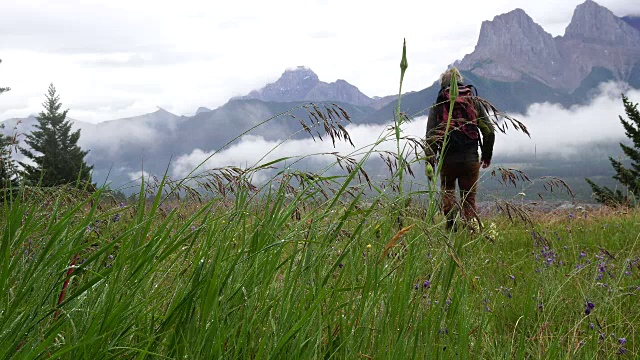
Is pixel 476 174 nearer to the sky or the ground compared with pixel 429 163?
nearer to the ground

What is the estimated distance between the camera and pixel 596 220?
25.3 ft

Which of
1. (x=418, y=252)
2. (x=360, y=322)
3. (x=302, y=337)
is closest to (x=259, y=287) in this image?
(x=302, y=337)

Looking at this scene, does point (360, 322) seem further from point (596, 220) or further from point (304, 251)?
point (596, 220)

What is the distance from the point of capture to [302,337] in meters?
1.54

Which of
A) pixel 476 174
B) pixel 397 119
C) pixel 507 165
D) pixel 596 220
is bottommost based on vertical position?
pixel 596 220

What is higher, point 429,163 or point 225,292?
point 429,163

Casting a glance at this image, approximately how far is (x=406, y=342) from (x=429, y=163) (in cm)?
88

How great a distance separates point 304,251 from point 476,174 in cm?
593

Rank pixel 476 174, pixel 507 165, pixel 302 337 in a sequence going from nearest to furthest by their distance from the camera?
pixel 302 337 → pixel 507 165 → pixel 476 174

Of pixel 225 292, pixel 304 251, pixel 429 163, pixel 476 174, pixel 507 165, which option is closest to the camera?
pixel 225 292

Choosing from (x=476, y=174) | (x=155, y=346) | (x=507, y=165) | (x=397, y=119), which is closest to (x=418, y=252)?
(x=397, y=119)

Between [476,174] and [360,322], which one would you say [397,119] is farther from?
[476,174]

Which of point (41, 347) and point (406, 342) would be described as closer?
point (41, 347)

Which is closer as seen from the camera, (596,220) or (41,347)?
(41,347)
